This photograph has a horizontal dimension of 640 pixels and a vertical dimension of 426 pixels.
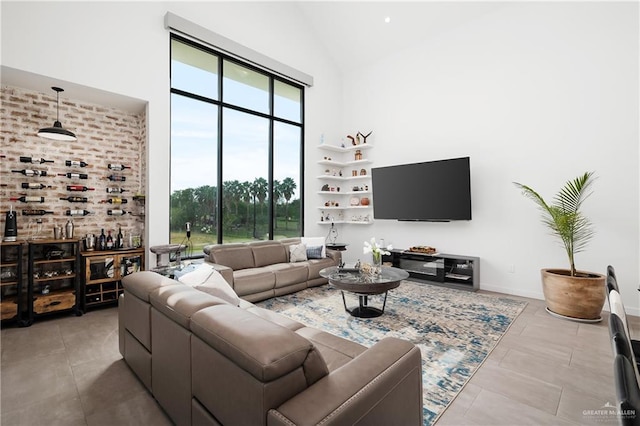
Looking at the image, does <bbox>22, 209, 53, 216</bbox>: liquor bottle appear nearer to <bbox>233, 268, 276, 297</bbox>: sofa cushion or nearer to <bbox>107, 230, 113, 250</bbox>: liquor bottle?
<bbox>107, 230, 113, 250</bbox>: liquor bottle

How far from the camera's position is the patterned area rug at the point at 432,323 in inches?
91.4

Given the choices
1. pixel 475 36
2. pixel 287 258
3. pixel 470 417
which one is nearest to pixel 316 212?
pixel 287 258

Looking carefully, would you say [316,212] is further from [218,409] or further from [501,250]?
[218,409]

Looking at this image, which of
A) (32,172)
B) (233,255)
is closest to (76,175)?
(32,172)

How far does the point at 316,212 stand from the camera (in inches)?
260

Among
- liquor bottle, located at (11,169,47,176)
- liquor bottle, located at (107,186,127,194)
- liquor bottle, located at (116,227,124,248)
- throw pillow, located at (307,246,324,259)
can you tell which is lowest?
throw pillow, located at (307,246,324,259)

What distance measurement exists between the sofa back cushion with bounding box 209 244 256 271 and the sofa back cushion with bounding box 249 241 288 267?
0.30 ft

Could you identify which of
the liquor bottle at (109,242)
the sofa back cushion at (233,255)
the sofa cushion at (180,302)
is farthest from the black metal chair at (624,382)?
the liquor bottle at (109,242)

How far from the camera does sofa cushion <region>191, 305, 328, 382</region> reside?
3.61ft

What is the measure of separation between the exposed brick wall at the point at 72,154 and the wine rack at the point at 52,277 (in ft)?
1.09

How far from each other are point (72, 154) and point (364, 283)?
13.7 ft

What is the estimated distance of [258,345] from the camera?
1162mm

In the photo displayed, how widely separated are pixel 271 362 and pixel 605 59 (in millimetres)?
5470

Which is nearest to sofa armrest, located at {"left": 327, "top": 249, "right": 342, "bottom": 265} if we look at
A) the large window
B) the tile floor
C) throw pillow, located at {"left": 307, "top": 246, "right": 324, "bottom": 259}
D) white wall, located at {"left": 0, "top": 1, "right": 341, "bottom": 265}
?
throw pillow, located at {"left": 307, "top": 246, "right": 324, "bottom": 259}
